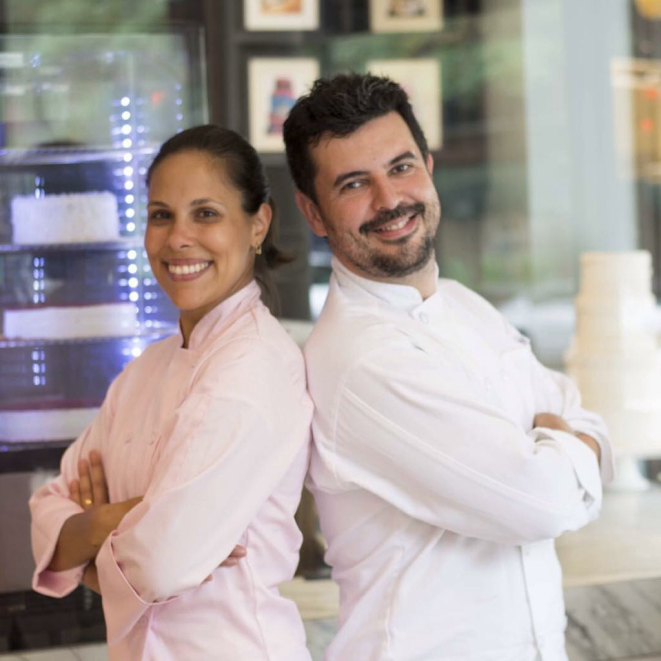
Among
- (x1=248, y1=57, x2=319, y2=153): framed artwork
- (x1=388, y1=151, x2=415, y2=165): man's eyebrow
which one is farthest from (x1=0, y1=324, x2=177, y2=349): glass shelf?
(x1=388, y1=151, x2=415, y2=165): man's eyebrow

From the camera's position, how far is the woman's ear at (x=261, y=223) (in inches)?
63.7

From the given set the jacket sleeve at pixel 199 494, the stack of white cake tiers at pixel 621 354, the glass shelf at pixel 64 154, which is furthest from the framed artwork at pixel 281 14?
the jacket sleeve at pixel 199 494

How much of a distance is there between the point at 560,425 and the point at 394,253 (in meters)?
0.38

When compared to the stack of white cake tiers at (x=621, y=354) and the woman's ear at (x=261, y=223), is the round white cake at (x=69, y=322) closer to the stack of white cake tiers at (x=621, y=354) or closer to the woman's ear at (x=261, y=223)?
the woman's ear at (x=261, y=223)

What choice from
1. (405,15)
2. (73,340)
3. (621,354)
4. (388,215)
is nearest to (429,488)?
(388,215)

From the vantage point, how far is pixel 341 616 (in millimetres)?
1610

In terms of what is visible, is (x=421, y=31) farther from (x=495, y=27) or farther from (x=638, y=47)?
(x=638, y=47)

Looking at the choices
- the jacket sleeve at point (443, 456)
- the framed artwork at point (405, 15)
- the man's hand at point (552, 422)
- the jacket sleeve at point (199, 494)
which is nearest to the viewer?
the jacket sleeve at point (199, 494)

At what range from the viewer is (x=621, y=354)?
3197 millimetres

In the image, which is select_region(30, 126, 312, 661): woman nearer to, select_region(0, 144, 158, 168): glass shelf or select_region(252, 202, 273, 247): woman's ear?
select_region(252, 202, 273, 247): woman's ear

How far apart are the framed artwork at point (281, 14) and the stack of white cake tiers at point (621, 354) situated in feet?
3.63

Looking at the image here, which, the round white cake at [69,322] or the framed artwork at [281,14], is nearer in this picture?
the round white cake at [69,322]

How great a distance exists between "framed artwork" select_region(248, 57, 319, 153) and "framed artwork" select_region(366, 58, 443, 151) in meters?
0.39

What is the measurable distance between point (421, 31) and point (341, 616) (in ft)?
7.86
